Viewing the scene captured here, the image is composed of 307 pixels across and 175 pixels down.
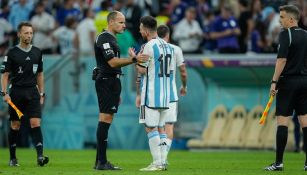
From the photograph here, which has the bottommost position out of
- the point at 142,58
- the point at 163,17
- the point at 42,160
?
the point at 42,160

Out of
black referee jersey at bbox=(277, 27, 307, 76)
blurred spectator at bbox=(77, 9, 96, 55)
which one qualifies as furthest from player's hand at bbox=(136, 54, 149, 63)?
blurred spectator at bbox=(77, 9, 96, 55)

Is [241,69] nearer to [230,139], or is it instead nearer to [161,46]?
[230,139]

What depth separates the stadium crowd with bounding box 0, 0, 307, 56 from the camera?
83.0ft

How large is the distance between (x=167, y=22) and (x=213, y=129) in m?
3.12

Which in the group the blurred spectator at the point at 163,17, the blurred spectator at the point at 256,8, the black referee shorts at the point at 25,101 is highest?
the blurred spectator at the point at 256,8

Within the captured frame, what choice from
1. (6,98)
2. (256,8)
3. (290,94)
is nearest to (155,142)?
(290,94)

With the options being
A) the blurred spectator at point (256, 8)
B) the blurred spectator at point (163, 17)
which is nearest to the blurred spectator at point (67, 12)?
the blurred spectator at point (163, 17)

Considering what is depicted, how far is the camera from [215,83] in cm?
2592

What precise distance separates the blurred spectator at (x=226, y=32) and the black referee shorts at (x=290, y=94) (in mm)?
9960

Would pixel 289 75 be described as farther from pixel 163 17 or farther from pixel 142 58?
pixel 163 17

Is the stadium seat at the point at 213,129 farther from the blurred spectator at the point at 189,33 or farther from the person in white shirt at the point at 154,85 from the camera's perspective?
the person in white shirt at the point at 154,85

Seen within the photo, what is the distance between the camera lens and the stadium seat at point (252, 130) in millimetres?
24734

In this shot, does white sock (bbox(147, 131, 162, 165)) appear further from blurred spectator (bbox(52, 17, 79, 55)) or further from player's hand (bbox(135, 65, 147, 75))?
blurred spectator (bbox(52, 17, 79, 55))

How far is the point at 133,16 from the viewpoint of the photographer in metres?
25.7
